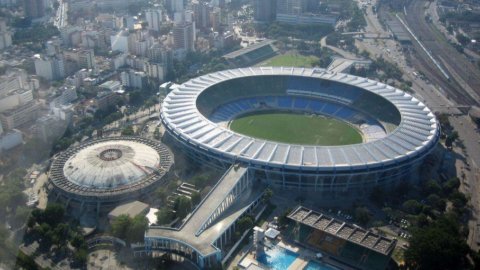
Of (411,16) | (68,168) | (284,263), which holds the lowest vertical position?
(284,263)

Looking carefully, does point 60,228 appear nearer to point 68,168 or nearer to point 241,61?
point 68,168

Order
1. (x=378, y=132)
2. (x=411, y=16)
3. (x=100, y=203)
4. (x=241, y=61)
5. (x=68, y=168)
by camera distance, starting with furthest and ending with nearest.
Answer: (x=411, y=16) → (x=241, y=61) → (x=378, y=132) → (x=68, y=168) → (x=100, y=203)

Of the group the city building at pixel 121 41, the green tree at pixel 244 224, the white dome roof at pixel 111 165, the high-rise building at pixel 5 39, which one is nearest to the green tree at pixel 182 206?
the green tree at pixel 244 224

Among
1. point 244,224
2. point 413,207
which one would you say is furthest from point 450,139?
point 244,224

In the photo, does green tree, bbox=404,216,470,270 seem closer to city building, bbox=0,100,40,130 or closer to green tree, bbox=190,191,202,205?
green tree, bbox=190,191,202,205

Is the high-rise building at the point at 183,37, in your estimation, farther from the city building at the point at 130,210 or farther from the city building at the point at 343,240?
the city building at the point at 343,240

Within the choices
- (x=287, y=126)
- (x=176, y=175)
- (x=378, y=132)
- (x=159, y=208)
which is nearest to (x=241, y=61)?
(x=287, y=126)
